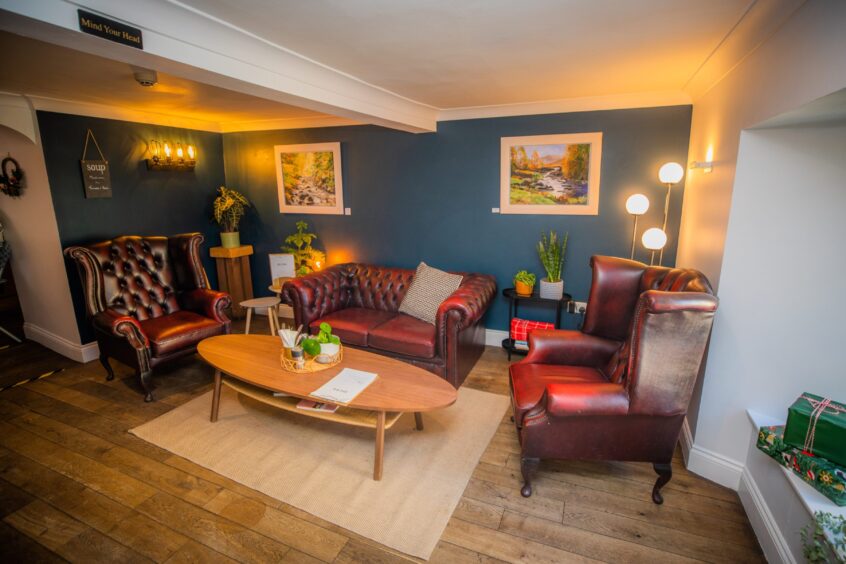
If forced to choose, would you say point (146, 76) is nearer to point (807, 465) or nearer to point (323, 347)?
point (323, 347)

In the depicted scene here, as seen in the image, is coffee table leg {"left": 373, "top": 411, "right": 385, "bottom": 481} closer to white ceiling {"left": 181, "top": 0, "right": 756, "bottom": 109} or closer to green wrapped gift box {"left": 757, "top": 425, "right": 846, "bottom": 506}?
green wrapped gift box {"left": 757, "top": 425, "right": 846, "bottom": 506}

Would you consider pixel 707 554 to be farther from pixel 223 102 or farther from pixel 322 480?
pixel 223 102

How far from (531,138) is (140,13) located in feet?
10.6

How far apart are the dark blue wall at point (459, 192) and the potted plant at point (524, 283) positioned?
25 centimetres

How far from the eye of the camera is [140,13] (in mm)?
1688

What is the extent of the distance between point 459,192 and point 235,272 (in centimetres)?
302

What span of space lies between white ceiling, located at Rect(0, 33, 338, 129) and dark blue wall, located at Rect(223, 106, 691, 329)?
2.38 ft

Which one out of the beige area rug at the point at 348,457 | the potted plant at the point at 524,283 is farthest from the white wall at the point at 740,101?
the beige area rug at the point at 348,457

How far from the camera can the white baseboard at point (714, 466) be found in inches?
94.0

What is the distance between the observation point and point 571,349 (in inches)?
112

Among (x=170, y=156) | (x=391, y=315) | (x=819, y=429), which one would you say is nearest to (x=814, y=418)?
(x=819, y=429)

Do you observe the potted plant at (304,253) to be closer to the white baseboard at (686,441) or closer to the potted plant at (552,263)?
the potted plant at (552,263)

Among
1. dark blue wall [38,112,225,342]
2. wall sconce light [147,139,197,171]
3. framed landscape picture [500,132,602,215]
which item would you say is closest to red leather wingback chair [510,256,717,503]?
framed landscape picture [500,132,602,215]

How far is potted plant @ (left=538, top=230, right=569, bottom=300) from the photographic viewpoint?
3936 mm
